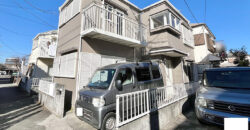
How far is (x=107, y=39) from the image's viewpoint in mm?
6246

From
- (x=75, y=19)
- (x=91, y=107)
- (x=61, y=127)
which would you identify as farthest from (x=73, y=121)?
(x=75, y=19)

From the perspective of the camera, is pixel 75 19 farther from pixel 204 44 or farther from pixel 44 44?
pixel 204 44

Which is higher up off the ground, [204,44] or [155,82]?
[204,44]

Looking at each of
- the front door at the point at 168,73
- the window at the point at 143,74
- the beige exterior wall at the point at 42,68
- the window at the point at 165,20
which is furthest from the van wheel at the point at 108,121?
the beige exterior wall at the point at 42,68

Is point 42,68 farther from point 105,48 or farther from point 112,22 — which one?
point 112,22

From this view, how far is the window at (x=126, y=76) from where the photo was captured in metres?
3.76

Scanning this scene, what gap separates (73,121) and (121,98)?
2570 mm

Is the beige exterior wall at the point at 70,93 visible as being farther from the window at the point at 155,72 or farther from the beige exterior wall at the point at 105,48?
the window at the point at 155,72

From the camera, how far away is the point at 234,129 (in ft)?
7.38

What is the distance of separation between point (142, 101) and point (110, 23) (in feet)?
17.7

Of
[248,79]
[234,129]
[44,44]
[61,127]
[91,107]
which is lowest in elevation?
[61,127]

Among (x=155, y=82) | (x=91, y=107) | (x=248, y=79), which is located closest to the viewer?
(x=91, y=107)

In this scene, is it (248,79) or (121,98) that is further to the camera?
(248,79)

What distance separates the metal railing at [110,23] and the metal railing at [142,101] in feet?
12.7
